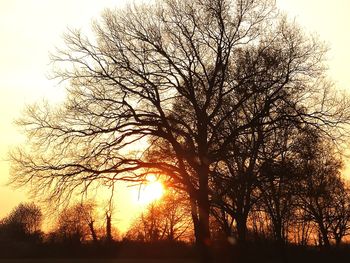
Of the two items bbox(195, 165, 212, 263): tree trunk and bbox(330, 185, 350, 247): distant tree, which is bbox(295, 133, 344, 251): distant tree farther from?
bbox(195, 165, 212, 263): tree trunk

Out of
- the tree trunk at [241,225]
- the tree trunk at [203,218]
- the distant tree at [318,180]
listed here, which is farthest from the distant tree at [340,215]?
the tree trunk at [203,218]

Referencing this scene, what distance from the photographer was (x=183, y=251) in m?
43.2

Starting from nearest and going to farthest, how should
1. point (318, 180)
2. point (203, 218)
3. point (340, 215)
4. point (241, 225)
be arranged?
point (203, 218)
point (241, 225)
point (318, 180)
point (340, 215)

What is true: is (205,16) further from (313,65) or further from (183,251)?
(183,251)

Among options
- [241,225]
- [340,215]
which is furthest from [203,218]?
[340,215]

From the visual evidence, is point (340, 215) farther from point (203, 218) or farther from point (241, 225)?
point (203, 218)

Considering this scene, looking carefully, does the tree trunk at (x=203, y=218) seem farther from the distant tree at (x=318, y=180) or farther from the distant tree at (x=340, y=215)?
the distant tree at (x=340, y=215)

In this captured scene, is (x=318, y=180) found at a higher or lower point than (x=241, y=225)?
higher

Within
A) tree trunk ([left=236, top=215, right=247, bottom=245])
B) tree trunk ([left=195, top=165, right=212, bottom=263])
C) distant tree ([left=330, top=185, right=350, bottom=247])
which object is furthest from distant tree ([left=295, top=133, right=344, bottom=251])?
tree trunk ([left=195, top=165, right=212, bottom=263])

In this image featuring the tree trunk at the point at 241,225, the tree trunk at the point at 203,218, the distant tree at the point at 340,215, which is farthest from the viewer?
the distant tree at the point at 340,215

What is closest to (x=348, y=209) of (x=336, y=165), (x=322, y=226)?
(x=322, y=226)

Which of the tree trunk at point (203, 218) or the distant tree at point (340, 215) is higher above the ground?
the distant tree at point (340, 215)

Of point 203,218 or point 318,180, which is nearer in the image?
point 203,218

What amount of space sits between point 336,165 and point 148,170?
18422mm
